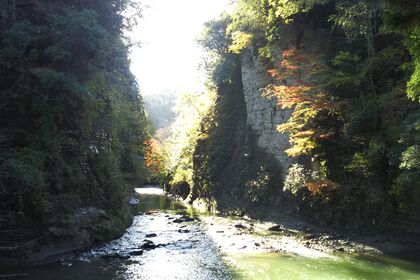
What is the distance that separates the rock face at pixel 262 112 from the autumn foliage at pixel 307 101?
2.53 metres

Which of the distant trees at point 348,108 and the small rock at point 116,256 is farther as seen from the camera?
the distant trees at point 348,108

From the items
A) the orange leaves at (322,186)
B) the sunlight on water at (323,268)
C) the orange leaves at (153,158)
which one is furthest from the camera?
the orange leaves at (153,158)

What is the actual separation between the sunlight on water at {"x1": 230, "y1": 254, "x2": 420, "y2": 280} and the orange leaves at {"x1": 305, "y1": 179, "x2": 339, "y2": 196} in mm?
3319

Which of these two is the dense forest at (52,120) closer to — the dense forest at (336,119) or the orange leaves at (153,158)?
the dense forest at (336,119)

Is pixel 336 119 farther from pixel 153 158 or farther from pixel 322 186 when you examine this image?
pixel 153 158

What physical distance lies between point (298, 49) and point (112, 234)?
11414 millimetres

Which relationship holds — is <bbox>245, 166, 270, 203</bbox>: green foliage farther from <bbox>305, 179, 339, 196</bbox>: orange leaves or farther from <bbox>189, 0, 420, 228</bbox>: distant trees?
<bbox>305, 179, 339, 196</bbox>: orange leaves

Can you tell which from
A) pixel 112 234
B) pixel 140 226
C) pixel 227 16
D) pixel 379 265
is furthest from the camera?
pixel 227 16

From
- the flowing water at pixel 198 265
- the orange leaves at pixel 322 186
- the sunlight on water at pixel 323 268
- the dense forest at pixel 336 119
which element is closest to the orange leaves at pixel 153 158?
the dense forest at pixel 336 119

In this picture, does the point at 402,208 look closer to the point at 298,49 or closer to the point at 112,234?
the point at 298,49

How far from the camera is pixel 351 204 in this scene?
14.9m

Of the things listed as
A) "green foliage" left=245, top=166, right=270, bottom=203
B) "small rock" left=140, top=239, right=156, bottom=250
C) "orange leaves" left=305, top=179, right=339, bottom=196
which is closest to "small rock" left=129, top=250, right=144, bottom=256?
"small rock" left=140, top=239, right=156, bottom=250

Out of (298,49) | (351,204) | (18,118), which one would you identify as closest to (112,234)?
(18,118)

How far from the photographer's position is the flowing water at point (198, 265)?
10.4 metres
